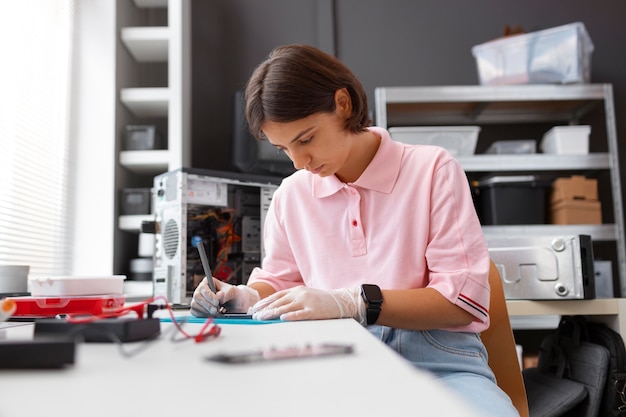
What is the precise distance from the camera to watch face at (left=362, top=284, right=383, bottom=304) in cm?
101

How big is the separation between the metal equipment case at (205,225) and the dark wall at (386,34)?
4.22 ft

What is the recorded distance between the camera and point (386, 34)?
3381 mm

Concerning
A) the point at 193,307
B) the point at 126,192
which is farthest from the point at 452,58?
the point at 193,307

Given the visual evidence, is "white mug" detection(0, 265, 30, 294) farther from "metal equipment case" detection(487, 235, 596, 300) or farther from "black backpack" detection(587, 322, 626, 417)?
"black backpack" detection(587, 322, 626, 417)

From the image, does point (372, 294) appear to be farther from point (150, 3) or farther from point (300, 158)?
point (150, 3)

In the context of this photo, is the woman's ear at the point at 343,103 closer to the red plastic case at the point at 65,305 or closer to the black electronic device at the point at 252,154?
the red plastic case at the point at 65,305

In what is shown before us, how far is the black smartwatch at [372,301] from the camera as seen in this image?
101 centimetres

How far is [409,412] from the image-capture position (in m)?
0.34

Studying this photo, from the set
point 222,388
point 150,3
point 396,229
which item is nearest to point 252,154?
point 150,3

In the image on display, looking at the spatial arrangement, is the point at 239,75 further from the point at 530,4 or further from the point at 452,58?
the point at 530,4

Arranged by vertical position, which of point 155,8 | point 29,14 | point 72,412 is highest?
point 155,8

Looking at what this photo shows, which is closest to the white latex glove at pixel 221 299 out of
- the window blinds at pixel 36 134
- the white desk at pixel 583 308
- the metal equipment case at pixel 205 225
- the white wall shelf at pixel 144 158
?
the metal equipment case at pixel 205 225

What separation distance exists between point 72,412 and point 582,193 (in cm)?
290

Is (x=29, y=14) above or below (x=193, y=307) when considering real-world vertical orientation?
above
